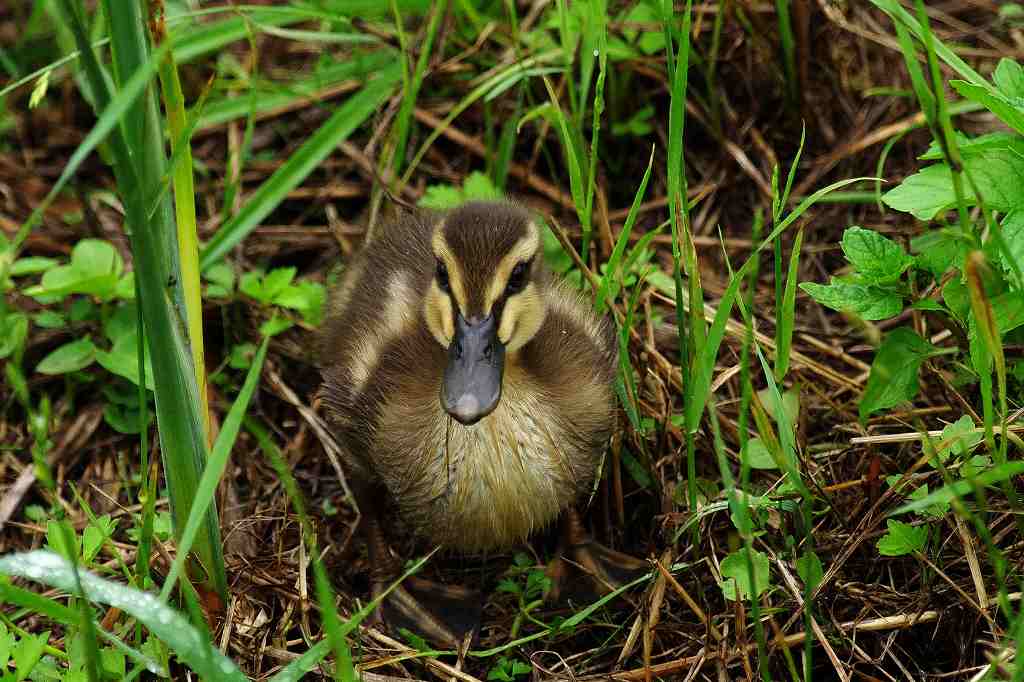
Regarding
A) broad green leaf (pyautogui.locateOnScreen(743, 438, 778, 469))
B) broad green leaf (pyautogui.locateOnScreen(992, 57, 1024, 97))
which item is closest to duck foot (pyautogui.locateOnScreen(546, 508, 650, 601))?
broad green leaf (pyautogui.locateOnScreen(743, 438, 778, 469))

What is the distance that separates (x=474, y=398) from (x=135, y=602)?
672 millimetres

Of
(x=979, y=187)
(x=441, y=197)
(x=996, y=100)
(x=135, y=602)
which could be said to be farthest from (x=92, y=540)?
(x=996, y=100)

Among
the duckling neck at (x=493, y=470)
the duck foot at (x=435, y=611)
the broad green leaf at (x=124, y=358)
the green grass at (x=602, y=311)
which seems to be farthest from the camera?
the broad green leaf at (x=124, y=358)

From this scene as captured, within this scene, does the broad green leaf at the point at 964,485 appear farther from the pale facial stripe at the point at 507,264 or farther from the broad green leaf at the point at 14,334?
the broad green leaf at the point at 14,334

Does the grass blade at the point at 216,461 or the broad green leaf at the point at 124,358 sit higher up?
the grass blade at the point at 216,461

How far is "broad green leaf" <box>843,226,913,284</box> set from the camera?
217 cm

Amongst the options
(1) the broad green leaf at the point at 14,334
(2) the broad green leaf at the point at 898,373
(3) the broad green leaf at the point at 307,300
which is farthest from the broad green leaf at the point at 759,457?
(1) the broad green leaf at the point at 14,334

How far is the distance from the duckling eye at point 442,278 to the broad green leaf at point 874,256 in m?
0.75

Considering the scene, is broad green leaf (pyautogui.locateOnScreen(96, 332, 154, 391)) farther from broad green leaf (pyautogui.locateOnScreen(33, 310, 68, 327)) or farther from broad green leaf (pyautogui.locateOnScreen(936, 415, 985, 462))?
broad green leaf (pyautogui.locateOnScreen(936, 415, 985, 462))

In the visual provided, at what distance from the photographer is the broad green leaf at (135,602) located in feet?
5.85

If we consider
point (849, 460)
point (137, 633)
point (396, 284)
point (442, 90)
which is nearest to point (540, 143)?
point (442, 90)

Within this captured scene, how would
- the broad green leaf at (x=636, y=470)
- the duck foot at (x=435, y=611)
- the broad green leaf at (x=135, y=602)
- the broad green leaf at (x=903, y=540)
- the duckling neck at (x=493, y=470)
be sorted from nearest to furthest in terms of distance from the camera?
the broad green leaf at (x=135, y=602), the broad green leaf at (x=903, y=540), the duckling neck at (x=493, y=470), the duck foot at (x=435, y=611), the broad green leaf at (x=636, y=470)

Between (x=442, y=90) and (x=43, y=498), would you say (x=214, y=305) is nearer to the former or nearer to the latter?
(x=43, y=498)

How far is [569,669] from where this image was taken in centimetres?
231
